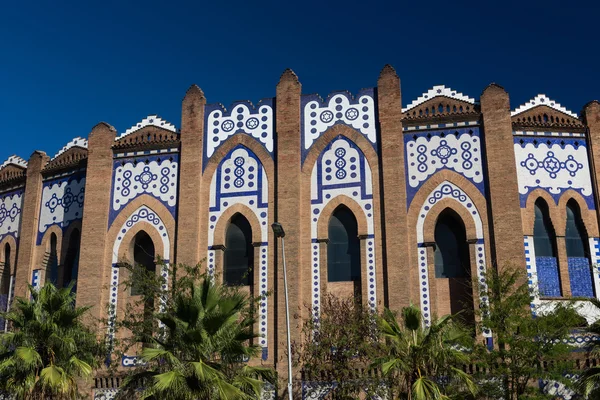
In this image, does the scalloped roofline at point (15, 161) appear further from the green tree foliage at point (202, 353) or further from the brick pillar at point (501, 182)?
the brick pillar at point (501, 182)

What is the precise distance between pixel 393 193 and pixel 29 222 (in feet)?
45.0

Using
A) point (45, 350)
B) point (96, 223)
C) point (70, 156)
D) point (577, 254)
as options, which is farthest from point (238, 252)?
point (577, 254)

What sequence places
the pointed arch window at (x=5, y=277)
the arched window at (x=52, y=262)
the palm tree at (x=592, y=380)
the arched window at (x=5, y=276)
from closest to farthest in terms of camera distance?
the palm tree at (x=592, y=380), the arched window at (x=52, y=262), the pointed arch window at (x=5, y=277), the arched window at (x=5, y=276)

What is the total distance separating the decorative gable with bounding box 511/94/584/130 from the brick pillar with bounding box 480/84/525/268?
840 mm

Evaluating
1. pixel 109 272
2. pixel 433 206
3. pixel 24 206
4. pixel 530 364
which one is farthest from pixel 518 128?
pixel 24 206

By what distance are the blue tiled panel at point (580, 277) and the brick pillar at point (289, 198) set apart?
8.25m

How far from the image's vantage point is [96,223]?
25.5 m

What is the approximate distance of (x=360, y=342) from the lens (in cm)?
2033

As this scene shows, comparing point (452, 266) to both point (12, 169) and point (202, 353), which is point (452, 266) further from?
point (12, 169)

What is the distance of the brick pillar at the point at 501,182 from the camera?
22.2m

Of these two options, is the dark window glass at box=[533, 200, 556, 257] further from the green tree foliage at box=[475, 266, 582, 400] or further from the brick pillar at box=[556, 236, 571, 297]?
the green tree foliage at box=[475, 266, 582, 400]

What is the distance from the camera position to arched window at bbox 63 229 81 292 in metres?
26.7

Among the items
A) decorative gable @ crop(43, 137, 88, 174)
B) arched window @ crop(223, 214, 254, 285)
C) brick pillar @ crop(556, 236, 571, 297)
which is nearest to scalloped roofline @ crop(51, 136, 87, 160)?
decorative gable @ crop(43, 137, 88, 174)

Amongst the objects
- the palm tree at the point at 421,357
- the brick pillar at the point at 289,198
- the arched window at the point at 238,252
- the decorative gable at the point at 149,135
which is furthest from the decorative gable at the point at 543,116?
the decorative gable at the point at 149,135
